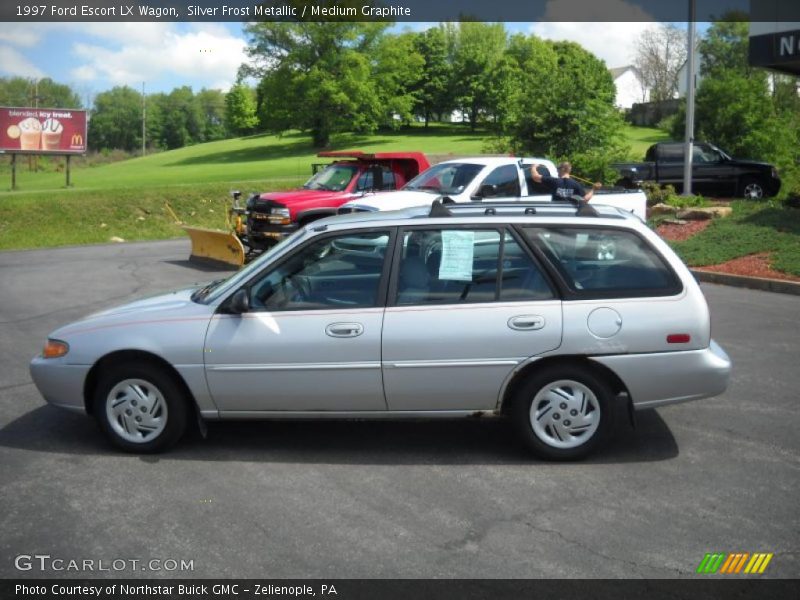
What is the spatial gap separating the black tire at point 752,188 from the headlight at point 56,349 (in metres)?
20.7

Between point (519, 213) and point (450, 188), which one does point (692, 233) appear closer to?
point (450, 188)

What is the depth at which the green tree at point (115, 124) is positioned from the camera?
4781 inches

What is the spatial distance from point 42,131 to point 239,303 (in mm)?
36638

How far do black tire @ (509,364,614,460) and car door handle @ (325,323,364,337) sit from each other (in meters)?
1.14

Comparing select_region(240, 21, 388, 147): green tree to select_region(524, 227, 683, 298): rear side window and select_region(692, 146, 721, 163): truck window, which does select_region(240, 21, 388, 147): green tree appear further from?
select_region(524, 227, 683, 298): rear side window

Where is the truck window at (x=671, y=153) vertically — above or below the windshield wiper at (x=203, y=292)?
above

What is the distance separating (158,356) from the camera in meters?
5.87

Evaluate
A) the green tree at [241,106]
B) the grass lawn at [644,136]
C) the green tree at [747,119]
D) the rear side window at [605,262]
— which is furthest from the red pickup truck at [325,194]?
the green tree at [241,106]

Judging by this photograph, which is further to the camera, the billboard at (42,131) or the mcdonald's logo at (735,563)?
the billboard at (42,131)

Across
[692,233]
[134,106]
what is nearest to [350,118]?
[692,233]

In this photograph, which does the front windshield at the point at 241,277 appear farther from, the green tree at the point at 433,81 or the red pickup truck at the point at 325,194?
the green tree at the point at 433,81

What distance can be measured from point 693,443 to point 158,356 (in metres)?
3.78

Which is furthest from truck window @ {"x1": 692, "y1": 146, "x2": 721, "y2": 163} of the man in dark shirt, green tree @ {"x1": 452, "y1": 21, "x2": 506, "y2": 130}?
green tree @ {"x1": 452, "y1": 21, "x2": 506, "y2": 130}

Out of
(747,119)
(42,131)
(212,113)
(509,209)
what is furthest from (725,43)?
(212,113)
